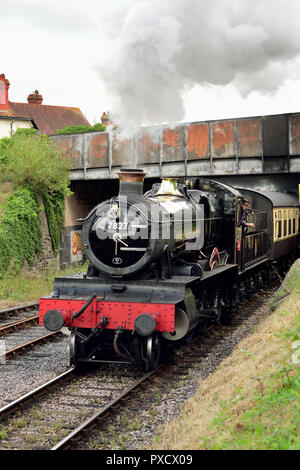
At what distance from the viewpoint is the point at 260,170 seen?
18469 mm

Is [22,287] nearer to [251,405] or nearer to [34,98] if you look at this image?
[251,405]

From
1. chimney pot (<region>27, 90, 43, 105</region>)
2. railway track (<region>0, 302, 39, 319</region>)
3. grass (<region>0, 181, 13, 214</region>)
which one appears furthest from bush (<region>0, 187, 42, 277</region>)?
chimney pot (<region>27, 90, 43, 105</region>)

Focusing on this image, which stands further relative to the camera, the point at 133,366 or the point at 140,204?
the point at 133,366

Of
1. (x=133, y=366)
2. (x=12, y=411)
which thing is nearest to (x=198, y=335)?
(x=133, y=366)

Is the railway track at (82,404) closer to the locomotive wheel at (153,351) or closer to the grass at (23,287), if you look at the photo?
the locomotive wheel at (153,351)

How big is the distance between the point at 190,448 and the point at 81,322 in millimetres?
3476

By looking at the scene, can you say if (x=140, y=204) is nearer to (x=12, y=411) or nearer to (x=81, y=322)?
(x=81, y=322)

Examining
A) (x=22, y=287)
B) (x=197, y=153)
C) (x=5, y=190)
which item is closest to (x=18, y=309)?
(x=22, y=287)

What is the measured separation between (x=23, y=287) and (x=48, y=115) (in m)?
34.7

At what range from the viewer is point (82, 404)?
6531 millimetres

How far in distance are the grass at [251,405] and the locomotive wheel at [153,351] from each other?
3.34 feet

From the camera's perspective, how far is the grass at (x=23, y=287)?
1461 cm

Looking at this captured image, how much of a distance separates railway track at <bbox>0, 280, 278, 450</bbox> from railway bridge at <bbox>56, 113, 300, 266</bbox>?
10567 millimetres

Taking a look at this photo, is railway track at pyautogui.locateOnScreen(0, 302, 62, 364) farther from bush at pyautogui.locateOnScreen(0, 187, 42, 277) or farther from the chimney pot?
the chimney pot
